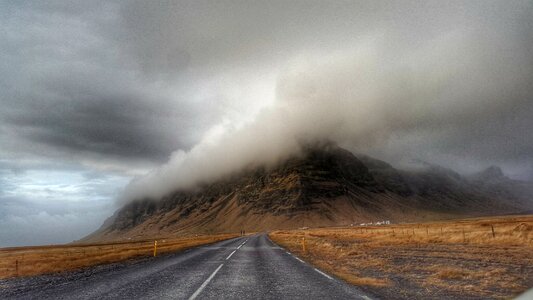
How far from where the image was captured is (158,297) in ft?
35.7

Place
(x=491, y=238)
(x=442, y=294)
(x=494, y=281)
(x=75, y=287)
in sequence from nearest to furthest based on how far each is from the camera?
(x=442, y=294) < (x=494, y=281) < (x=75, y=287) < (x=491, y=238)

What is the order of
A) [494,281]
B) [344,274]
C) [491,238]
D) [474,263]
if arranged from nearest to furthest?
[494,281] < [344,274] < [474,263] < [491,238]

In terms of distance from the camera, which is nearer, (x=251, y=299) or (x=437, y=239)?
(x=251, y=299)

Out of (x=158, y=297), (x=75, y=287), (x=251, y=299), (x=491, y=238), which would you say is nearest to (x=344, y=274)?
(x=251, y=299)

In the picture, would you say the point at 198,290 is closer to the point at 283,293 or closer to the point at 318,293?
the point at 283,293

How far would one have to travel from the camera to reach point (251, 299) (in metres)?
10.3

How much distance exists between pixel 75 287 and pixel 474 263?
1883cm

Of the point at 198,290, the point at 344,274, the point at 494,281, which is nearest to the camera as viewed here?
the point at 198,290

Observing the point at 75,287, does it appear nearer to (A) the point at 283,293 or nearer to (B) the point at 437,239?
(A) the point at 283,293

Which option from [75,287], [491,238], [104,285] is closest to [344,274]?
[104,285]

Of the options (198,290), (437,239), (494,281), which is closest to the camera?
(198,290)

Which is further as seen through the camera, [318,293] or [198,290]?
[198,290]

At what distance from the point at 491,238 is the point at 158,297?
117 ft

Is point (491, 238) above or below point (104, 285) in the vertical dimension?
below
